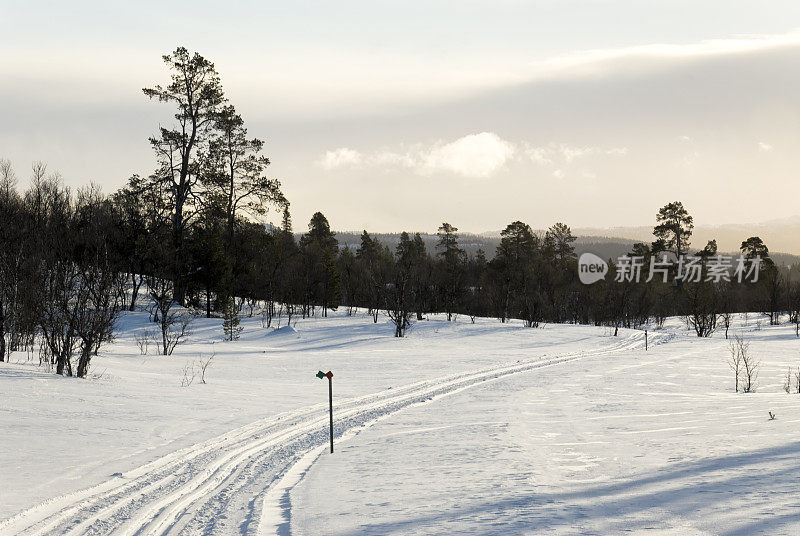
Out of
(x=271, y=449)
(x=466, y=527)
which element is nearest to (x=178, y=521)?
(x=466, y=527)

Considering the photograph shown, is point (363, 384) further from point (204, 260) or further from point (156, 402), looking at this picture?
point (204, 260)

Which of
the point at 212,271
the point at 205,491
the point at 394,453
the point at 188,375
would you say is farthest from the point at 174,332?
the point at 205,491

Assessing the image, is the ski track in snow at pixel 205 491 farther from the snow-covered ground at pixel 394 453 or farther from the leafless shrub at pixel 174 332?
the leafless shrub at pixel 174 332

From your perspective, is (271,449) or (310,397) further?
(310,397)

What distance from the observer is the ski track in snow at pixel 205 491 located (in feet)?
23.1

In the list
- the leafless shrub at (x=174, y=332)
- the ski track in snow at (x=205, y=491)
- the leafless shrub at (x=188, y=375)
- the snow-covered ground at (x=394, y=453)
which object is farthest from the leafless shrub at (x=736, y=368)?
the leafless shrub at (x=174, y=332)

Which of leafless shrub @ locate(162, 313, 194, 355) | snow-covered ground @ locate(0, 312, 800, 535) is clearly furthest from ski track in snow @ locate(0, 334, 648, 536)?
leafless shrub @ locate(162, 313, 194, 355)

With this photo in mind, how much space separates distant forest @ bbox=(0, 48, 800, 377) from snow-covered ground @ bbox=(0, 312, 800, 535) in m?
2.71

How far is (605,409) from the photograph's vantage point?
50.9 ft

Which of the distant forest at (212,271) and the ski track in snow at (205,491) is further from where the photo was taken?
the distant forest at (212,271)

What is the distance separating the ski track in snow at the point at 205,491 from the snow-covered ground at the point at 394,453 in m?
0.04

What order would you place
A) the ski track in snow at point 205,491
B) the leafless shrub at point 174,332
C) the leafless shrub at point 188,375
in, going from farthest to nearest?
the leafless shrub at point 174,332, the leafless shrub at point 188,375, the ski track in snow at point 205,491

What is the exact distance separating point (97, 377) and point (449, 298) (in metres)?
46.0

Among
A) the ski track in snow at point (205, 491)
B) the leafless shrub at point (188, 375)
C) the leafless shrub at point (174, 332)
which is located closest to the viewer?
the ski track in snow at point (205, 491)
